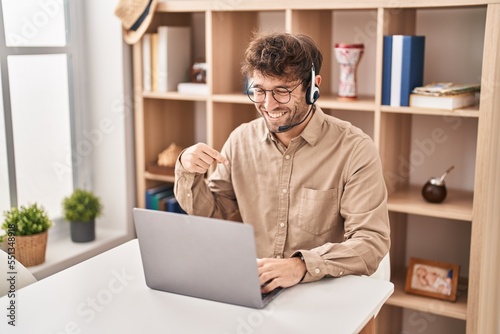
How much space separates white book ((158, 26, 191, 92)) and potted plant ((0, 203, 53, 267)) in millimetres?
833

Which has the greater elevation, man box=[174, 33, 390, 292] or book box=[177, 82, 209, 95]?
book box=[177, 82, 209, 95]

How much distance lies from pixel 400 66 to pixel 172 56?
3.63ft

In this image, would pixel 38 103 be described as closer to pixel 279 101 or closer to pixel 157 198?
pixel 157 198

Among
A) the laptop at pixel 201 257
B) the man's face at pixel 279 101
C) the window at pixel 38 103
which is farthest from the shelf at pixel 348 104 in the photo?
the window at pixel 38 103

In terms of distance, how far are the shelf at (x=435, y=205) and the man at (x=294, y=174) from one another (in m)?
0.61

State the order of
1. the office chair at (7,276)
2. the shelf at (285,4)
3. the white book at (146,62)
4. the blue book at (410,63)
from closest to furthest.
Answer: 1. the office chair at (7,276)
2. the shelf at (285,4)
3. the blue book at (410,63)
4. the white book at (146,62)

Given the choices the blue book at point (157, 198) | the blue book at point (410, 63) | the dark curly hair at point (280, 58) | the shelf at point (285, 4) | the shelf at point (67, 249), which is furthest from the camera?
the blue book at point (157, 198)

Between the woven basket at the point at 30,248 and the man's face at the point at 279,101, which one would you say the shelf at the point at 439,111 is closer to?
the man's face at the point at 279,101

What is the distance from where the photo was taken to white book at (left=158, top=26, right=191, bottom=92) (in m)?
3.09

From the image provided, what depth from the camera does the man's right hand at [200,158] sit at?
1996mm

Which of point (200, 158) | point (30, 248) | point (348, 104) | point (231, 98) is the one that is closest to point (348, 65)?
point (348, 104)

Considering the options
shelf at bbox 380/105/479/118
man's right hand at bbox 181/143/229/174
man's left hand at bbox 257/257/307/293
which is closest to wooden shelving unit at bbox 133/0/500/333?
shelf at bbox 380/105/479/118

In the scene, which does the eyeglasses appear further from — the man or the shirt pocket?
the shirt pocket

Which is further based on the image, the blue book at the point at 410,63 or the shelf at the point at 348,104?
the shelf at the point at 348,104
